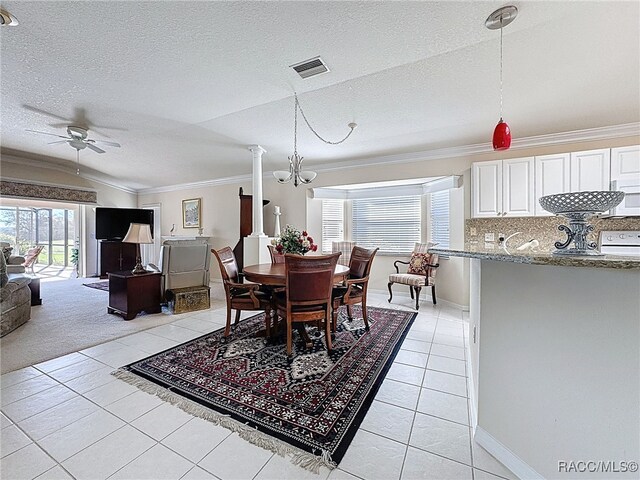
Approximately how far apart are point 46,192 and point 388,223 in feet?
25.6

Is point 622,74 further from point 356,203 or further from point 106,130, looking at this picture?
point 106,130

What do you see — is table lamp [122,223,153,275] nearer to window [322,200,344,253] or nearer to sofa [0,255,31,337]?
sofa [0,255,31,337]

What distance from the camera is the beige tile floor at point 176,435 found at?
1270 mm

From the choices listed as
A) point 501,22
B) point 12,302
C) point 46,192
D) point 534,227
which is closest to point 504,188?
point 534,227

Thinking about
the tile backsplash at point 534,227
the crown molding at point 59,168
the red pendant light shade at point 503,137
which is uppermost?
the crown molding at point 59,168

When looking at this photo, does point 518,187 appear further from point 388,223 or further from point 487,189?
point 388,223

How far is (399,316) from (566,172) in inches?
108

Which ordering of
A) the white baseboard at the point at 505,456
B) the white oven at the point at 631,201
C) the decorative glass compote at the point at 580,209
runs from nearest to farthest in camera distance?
1. the decorative glass compote at the point at 580,209
2. the white baseboard at the point at 505,456
3. the white oven at the point at 631,201

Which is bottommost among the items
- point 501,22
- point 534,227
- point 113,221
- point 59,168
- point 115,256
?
point 115,256

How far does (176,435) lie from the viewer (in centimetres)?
150

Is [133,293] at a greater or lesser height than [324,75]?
lesser

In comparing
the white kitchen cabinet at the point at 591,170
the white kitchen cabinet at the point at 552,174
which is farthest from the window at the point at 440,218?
the white kitchen cabinet at the point at 591,170

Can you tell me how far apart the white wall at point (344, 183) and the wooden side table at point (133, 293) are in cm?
248

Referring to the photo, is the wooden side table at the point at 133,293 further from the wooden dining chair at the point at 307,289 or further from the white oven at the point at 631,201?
the white oven at the point at 631,201
